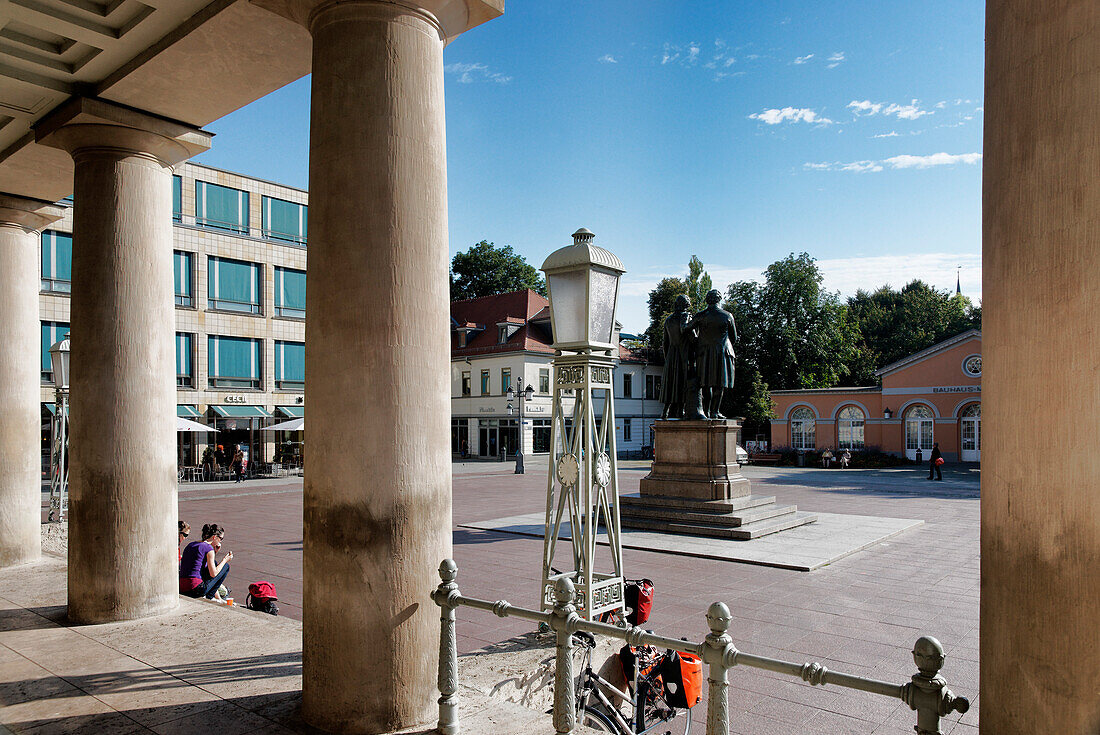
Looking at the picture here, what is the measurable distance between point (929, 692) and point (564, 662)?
152 cm

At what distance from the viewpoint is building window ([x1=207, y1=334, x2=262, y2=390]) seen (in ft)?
107

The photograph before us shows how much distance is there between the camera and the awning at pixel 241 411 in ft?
106

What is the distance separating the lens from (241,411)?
33.1 meters

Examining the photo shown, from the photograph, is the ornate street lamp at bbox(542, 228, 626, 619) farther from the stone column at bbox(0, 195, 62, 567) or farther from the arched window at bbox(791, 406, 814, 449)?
the arched window at bbox(791, 406, 814, 449)

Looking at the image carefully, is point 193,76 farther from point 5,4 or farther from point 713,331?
point 713,331

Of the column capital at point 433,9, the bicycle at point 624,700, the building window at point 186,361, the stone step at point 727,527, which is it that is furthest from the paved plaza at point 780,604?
the building window at point 186,361

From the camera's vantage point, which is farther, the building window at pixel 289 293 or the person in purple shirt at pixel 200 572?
the building window at pixel 289 293

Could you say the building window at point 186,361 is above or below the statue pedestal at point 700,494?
above

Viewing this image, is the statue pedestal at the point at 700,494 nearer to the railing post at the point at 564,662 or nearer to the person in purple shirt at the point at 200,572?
the person in purple shirt at the point at 200,572

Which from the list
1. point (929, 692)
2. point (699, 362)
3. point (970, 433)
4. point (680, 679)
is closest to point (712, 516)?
point (699, 362)

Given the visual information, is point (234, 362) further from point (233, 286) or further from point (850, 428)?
point (850, 428)

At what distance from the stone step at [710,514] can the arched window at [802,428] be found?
1153 inches

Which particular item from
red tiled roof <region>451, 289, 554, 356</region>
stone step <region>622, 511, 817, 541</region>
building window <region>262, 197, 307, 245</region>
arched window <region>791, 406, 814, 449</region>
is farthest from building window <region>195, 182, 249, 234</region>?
arched window <region>791, 406, 814, 449</region>

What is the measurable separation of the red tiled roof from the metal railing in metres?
40.3
